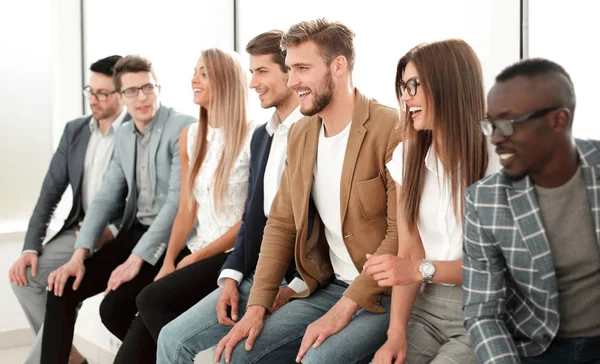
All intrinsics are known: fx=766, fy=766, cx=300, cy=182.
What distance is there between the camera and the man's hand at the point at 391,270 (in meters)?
1.98

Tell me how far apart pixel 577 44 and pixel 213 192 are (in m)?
1.56

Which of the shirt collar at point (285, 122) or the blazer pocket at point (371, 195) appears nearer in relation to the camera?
the blazer pocket at point (371, 195)

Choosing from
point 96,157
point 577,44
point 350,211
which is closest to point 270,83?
Answer: point 350,211

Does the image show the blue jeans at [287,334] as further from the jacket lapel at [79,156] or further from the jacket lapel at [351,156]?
the jacket lapel at [79,156]

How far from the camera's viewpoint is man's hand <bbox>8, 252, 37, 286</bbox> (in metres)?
3.91

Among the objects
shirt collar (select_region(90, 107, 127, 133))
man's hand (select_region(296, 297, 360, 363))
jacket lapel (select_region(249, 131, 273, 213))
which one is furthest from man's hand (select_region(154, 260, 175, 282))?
man's hand (select_region(296, 297, 360, 363))

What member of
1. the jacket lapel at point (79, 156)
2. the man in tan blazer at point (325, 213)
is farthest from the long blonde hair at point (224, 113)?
the jacket lapel at point (79, 156)

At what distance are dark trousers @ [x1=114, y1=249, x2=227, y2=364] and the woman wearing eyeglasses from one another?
1.05m

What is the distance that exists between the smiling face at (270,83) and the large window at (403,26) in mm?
297

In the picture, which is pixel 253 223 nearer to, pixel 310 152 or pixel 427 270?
pixel 310 152

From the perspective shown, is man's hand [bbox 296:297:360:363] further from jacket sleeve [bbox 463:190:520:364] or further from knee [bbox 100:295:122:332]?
knee [bbox 100:295:122:332]

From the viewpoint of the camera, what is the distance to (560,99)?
1669 millimetres

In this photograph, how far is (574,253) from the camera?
1.71 meters

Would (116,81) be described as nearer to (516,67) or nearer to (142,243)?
(142,243)
